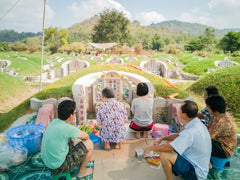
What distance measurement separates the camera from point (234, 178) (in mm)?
2949

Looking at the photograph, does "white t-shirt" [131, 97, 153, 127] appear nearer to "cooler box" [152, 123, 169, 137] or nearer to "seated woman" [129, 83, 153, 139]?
"seated woman" [129, 83, 153, 139]

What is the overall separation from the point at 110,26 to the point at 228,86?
109 ft

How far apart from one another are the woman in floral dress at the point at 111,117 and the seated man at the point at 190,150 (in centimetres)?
117

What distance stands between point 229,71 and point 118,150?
7.97 meters

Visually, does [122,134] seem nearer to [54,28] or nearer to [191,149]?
[191,149]

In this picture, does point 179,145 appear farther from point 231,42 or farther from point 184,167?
point 231,42

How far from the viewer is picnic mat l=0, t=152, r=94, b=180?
2.90 metres

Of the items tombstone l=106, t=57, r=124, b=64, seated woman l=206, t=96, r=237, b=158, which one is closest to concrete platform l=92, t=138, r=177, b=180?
seated woman l=206, t=96, r=237, b=158

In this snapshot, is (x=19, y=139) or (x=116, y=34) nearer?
(x=19, y=139)

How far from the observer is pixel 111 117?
136 inches

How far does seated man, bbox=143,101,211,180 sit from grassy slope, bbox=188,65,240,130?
458 cm

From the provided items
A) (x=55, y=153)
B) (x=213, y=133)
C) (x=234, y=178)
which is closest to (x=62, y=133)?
(x=55, y=153)

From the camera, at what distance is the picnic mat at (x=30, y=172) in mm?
2904

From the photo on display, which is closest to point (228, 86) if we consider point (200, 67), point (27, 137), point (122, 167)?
point (122, 167)
